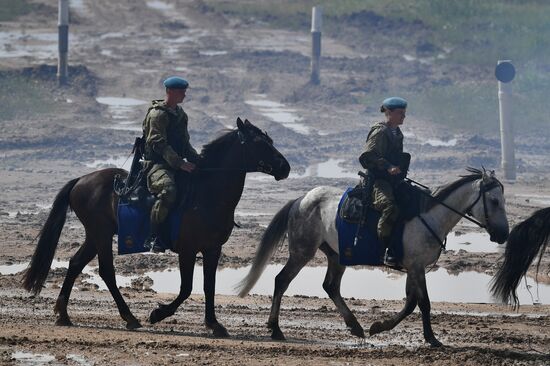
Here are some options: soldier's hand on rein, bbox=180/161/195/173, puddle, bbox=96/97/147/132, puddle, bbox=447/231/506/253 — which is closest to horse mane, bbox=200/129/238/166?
soldier's hand on rein, bbox=180/161/195/173

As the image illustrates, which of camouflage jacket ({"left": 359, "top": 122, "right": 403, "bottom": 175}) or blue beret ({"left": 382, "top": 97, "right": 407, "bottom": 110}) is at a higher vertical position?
blue beret ({"left": 382, "top": 97, "right": 407, "bottom": 110})

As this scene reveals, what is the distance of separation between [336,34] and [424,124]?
367 inches

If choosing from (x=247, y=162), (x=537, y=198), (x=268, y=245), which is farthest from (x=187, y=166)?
(x=537, y=198)

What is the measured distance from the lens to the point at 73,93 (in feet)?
118

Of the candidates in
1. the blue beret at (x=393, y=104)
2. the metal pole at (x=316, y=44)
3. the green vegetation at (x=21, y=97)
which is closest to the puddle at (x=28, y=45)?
the green vegetation at (x=21, y=97)

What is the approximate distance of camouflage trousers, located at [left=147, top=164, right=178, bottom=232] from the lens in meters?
13.4

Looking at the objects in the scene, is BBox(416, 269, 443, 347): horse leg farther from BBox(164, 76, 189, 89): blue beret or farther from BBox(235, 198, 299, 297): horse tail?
BBox(164, 76, 189, 89): blue beret

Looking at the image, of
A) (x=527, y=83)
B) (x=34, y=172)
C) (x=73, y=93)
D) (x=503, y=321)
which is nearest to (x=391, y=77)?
(x=527, y=83)

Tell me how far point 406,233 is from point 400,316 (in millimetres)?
819

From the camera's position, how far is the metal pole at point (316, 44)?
1475 inches

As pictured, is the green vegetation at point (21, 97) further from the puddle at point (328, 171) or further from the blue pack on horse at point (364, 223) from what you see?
the blue pack on horse at point (364, 223)

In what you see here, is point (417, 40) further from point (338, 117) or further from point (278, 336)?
point (278, 336)

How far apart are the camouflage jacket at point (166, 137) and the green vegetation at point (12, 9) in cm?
3058

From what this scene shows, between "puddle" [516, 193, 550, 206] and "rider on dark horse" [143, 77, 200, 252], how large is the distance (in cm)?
1281
